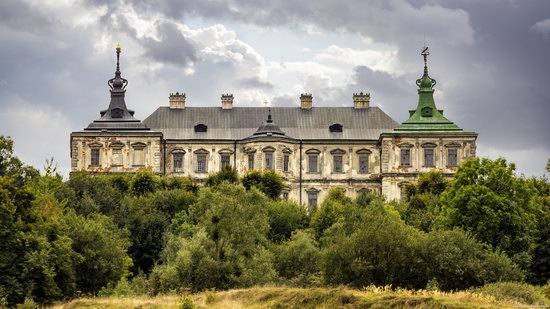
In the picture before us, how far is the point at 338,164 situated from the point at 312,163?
1.96 meters

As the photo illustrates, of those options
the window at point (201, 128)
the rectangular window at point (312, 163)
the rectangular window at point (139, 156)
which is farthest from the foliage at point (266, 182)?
the window at point (201, 128)

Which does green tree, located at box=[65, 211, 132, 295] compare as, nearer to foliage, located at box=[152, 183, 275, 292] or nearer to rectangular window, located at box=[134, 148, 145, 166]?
foliage, located at box=[152, 183, 275, 292]

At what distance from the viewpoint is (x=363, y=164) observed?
101 metres

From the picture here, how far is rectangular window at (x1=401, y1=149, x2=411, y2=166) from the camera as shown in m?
98.7

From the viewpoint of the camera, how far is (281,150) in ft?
323

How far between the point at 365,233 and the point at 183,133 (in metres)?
44.8

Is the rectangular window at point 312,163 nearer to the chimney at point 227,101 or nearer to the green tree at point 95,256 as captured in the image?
the chimney at point 227,101

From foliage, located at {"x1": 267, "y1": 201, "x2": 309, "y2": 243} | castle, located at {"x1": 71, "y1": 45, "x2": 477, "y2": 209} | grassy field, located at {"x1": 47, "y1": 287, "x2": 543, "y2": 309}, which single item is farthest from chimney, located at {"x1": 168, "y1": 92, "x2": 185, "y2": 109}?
grassy field, located at {"x1": 47, "y1": 287, "x2": 543, "y2": 309}

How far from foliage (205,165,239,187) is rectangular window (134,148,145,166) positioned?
6.54 m

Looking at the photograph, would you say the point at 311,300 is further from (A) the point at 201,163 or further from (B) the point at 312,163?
(A) the point at 201,163

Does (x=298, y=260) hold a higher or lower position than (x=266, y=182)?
lower

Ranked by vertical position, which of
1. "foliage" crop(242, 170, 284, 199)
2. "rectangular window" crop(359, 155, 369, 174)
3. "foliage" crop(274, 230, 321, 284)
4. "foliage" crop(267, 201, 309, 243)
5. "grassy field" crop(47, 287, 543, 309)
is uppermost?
"rectangular window" crop(359, 155, 369, 174)

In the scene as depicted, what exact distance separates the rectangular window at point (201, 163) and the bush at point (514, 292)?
46586 millimetres

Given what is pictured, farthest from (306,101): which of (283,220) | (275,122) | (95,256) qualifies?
(95,256)
